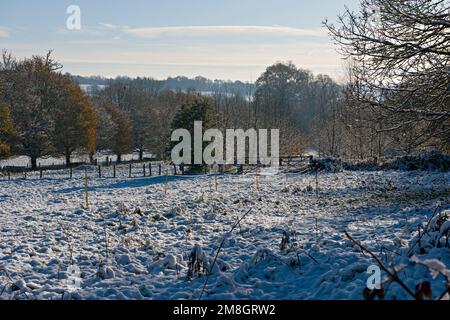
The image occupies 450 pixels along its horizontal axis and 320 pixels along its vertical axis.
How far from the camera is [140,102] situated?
2507 inches

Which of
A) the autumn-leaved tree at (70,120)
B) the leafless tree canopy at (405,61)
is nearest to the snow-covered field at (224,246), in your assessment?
the leafless tree canopy at (405,61)

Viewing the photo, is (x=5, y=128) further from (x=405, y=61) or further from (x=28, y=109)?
(x=405, y=61)

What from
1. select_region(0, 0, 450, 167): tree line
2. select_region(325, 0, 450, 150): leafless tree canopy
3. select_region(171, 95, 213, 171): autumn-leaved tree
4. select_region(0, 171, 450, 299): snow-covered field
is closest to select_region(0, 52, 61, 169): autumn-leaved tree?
select_region(0, 0, 450, 167): tree line

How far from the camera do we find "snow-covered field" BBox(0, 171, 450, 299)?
6035 mm

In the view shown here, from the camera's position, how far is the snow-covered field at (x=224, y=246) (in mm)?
6035

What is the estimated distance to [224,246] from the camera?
871 cm

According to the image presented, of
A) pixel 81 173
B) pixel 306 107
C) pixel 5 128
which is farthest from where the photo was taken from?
pixel 306 107

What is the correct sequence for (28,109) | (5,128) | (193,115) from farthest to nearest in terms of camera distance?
1. (28,109)
2. (5,128)
3. (193,115)

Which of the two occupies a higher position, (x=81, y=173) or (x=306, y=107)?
(x=306, y=107)

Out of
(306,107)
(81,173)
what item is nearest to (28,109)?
(81,173)

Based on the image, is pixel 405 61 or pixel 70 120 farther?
pixel 70 120

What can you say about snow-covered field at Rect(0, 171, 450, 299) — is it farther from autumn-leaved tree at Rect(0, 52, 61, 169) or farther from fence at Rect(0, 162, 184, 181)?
autumn-leaved tree at Rect(0, 52, 61, 169)

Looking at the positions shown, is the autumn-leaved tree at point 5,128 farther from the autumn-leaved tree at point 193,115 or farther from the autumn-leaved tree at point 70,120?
the autumn-leaved tree at point 193,115

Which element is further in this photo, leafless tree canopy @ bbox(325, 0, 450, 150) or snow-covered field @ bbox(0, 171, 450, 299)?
leafless tree canopy @ bbox(325, 0, 450, 150)
